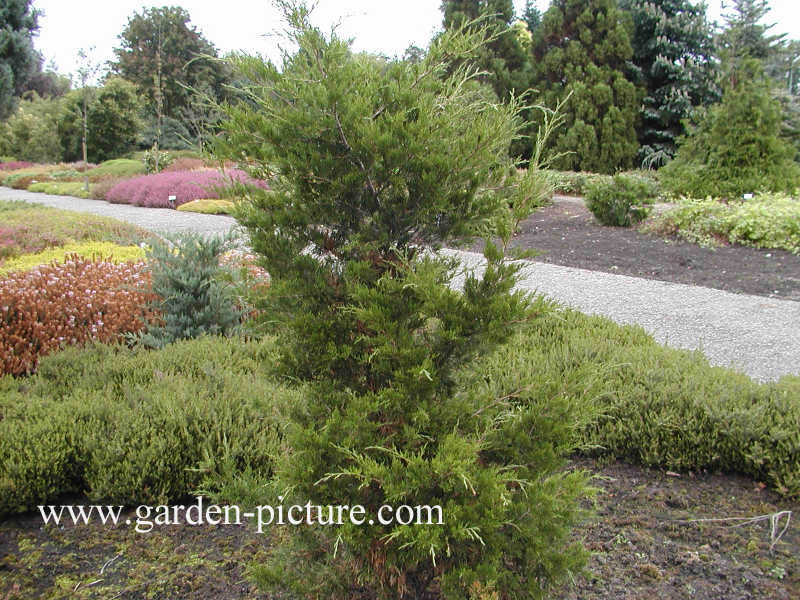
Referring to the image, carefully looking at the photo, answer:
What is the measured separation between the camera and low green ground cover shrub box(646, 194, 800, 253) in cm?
893

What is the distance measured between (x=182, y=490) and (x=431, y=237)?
1812 mm

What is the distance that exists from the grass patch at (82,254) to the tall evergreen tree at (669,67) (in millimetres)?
17185

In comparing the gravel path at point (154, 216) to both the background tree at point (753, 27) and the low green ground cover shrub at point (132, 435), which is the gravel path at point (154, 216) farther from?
the background tree at point (753, 27)

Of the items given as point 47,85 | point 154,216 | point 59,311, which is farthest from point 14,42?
point 47,85

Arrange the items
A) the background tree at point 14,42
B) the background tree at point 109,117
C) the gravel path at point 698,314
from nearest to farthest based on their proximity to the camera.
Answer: the gravel path at point 698,314 < the background tree at point 14,42 < the background tree at point 109,117

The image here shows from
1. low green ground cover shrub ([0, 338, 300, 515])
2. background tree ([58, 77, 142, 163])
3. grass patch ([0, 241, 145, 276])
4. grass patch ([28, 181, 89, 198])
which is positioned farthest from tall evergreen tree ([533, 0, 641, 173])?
background tree ([58, 77, 142, 163])

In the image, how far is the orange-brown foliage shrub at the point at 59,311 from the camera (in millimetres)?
4332

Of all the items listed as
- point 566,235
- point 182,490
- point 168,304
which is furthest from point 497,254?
point 566,235

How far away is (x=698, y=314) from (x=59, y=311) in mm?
5614

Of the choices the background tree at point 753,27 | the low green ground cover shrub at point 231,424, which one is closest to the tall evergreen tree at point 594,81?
the background tree at point 753,27

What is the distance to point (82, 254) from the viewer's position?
7.00m

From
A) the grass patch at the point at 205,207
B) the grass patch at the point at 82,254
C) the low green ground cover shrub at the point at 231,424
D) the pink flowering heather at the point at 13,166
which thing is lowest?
the low green ground cover shrub at the point at 231,424

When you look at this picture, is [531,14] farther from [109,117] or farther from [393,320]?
[393,320]

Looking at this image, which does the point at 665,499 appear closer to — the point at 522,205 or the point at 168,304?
the point at 522,205
